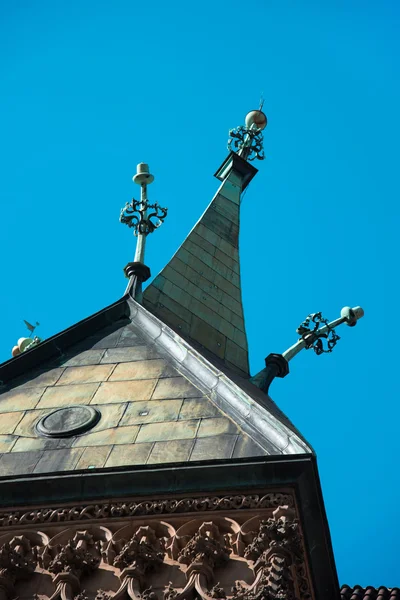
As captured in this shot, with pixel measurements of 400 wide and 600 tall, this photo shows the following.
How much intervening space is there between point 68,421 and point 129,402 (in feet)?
2.16

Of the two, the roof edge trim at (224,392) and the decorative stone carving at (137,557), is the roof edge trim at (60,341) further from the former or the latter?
the decorative stone carving at (137,557)

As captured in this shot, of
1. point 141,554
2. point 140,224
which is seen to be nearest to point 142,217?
point 140,224

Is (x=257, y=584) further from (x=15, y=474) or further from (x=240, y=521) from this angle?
(x=15, y=474)

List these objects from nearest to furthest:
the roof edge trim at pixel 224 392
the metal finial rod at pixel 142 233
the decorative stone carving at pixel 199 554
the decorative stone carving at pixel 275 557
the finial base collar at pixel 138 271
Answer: the decorative stone carving at pixel 275 557 < the decorative stone carving at pixel 199 554 < the roof edge trim at pixel 224 392 < the finial base collar at pixel 138 271 < the metal finial rod at pixel 142 233

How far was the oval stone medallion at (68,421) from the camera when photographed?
1377 cm

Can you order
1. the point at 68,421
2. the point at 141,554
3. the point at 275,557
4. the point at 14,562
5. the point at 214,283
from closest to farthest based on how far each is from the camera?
1. the point at 275,557
2. the point at 141,554
3. the point at 14,562
4. the point at 68,421
5. the point at 214,283

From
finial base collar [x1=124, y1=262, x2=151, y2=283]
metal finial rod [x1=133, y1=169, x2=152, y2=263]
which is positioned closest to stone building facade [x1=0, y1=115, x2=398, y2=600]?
finial base collar [x1=124, y1=262, x2=151, y2=283]

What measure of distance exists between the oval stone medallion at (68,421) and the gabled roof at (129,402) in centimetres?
8

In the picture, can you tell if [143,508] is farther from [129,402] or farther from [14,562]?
[129,402]

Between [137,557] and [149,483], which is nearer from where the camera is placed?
[137,557]

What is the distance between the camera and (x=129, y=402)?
562 inches

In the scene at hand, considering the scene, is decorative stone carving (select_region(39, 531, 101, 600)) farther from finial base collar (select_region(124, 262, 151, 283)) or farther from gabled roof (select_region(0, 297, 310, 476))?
finial base collar (select_region(124, 262, 151, 283))

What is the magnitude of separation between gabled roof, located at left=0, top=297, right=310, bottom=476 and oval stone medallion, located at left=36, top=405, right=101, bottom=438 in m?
0.08

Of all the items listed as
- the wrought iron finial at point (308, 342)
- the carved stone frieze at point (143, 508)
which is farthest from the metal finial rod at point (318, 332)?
the carved stone frieze at point (143, 508)
